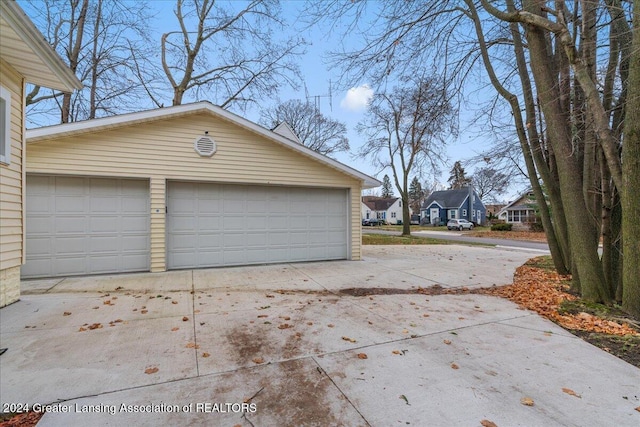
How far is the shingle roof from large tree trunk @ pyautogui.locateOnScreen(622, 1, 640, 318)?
121 ft

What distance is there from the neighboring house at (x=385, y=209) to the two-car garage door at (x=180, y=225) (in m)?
44.7

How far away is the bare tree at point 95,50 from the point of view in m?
11.5

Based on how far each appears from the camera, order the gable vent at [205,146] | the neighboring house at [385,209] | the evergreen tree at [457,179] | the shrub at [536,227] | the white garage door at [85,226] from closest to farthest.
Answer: the white garage door at [85,226] < the gable vent at [205,146] < the shrub at [536,227] < the evergreen tree at [457,179] < the neighboring house at [385,209]

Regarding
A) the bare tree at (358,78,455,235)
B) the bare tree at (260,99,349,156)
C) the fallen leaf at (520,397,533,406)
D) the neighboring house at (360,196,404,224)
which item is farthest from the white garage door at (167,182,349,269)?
the neighboring house at (360,196,404,224)

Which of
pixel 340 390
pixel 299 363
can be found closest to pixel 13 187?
pixel 299 363

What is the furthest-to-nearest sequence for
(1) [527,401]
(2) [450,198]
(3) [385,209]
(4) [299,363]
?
(3) [385,209] → (2) [450,198] → (4) [299,363] → (1) [527,401]

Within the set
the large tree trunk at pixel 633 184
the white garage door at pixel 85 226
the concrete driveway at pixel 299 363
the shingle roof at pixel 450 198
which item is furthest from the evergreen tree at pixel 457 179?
the white garage door at pixel 85 226

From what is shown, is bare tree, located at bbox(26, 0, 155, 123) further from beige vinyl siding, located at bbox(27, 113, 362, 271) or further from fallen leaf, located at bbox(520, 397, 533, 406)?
fallen leaf, located at bbox(520, 397, 533, 406)

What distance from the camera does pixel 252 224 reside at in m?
7.70

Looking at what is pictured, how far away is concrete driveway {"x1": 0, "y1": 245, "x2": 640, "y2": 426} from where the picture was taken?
2.09 meters

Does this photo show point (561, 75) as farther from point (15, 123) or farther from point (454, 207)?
point (454, 207)

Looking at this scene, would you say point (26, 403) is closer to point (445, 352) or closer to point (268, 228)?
point (445, 352)

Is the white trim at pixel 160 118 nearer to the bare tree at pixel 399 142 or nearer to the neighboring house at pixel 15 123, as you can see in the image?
the neighboring house at pixel 15 123

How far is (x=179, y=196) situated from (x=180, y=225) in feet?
2.26
